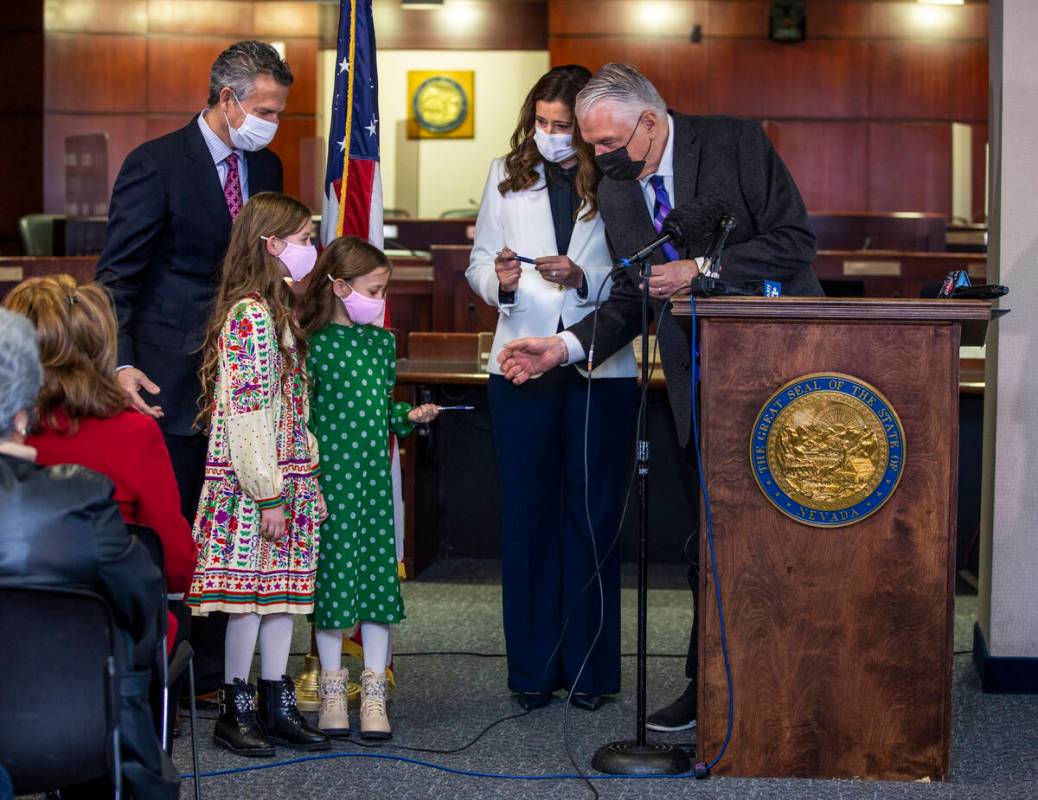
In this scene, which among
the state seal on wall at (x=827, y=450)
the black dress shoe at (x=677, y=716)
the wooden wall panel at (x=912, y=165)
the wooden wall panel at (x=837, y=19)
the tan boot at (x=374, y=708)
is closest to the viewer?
the state seal on wall at (x=827, y=450)

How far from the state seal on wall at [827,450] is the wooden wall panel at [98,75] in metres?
10.3

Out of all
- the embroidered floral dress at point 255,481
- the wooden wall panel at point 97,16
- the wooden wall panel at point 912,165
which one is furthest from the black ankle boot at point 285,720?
the wooden wall panel at point 97,16

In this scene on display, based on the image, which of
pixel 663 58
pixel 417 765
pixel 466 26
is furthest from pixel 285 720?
pixel 466 26

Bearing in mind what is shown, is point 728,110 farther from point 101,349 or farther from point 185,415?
point 101,349

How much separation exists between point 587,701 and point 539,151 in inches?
53.9

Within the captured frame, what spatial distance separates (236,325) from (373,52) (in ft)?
3.64

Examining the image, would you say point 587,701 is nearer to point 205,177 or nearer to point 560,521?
point 560,521

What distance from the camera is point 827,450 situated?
2.72 meters

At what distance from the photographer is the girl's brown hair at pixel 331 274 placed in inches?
124

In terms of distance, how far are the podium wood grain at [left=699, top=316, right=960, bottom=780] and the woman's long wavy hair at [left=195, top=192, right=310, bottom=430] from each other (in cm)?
92

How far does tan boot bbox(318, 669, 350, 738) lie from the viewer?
124 inches

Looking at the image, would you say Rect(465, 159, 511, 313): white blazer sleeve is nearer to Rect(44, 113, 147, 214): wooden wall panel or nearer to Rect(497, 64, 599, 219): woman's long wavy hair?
Rect(497, 64, 599, 219): woman's long wavy hair

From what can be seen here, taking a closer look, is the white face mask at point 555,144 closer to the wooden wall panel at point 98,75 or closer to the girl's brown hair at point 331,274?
the girl's brown hair at point 331,274

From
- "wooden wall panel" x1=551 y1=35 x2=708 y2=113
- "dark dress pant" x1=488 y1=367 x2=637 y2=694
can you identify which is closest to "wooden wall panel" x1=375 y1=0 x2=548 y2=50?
"wooden wall panel" x1=551 y1=35 x2=708 y2=113
